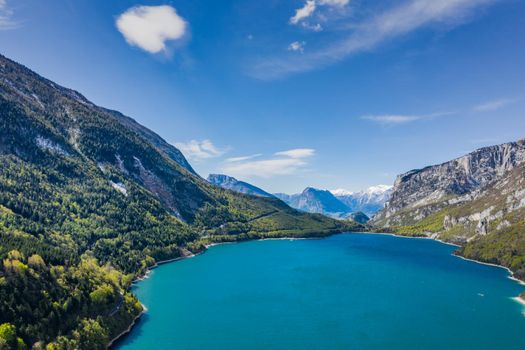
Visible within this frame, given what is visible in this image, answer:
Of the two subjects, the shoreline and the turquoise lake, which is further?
the turquoise lake

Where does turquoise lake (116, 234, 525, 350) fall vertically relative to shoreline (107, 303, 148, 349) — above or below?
above

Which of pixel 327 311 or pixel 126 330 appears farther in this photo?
pixel 327 311

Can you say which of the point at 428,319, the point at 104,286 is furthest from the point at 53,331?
the point at 428,319

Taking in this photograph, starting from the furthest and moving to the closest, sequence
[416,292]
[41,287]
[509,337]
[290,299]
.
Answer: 1. [416,292]
2. [290,299]
3. [509,337]
4. [41,287]

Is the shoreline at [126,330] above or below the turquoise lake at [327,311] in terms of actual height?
below

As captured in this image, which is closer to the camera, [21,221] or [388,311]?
[388,311]

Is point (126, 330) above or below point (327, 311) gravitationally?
below

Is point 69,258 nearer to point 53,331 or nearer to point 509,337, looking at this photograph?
point 53,331

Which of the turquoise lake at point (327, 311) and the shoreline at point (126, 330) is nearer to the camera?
the shoreline at point (126, 330)
